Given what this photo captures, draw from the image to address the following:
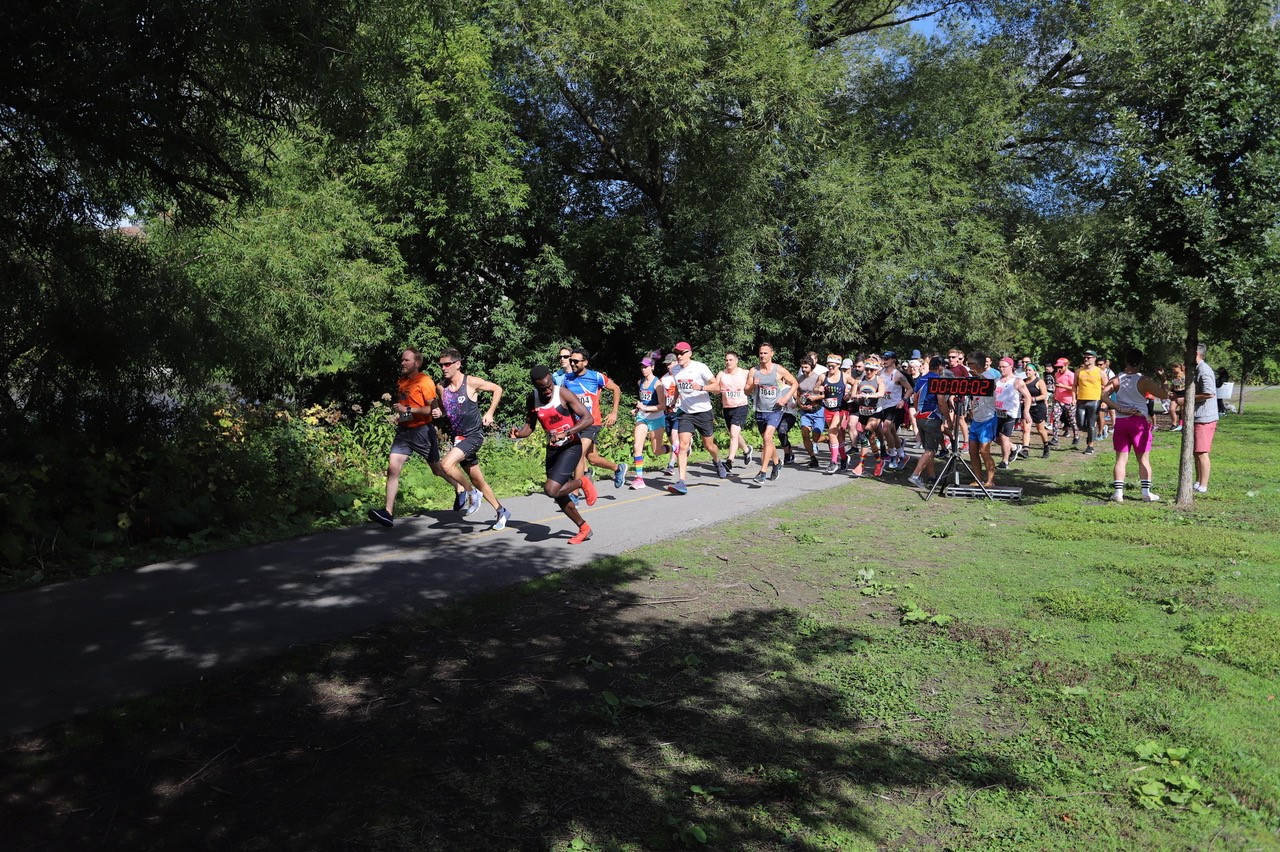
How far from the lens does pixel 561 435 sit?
9.23 meters

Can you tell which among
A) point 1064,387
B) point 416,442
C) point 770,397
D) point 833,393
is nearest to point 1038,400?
point 1064,387

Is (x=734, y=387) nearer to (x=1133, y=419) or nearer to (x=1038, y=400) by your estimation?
(x=1133, y=419)

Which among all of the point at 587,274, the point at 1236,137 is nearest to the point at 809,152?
the point at 587,274

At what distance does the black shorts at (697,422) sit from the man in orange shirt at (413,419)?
14.8 feet

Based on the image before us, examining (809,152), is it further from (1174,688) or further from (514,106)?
(1174,688)

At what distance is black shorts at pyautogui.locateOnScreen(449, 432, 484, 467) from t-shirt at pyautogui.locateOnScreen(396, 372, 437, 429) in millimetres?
412

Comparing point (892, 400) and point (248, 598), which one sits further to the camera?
point (892, 400)

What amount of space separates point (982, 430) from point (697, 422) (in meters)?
4.17

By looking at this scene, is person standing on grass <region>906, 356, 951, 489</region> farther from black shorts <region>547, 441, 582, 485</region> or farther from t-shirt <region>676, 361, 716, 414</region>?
black shorts <region>547, 441, 582, 485</region>

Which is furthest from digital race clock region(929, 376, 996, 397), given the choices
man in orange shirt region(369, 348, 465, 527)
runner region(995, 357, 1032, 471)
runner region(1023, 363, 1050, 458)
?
runner region(1023, 363, 1050, 458)

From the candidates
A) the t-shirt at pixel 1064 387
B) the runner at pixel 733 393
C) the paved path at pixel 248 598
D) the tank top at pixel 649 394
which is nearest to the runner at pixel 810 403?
the runner at pixel 733 393

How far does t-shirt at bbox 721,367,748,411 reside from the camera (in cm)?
1433

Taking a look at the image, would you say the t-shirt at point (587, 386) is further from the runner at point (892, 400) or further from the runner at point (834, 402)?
the runner at point (892, 400)

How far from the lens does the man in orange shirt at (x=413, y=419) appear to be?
967cm
